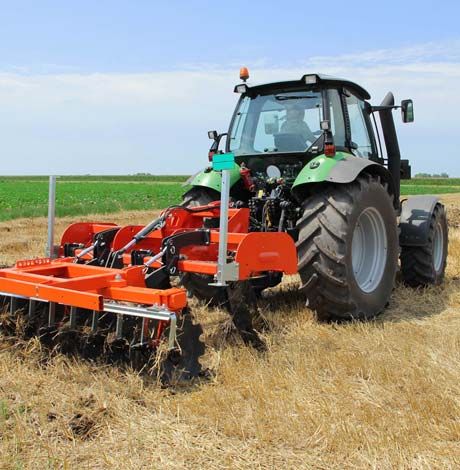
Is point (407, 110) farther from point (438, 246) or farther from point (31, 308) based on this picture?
point (31, 308)

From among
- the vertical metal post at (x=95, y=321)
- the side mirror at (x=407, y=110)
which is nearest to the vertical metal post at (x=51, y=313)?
the vertical metal post at (x=95, y=321)

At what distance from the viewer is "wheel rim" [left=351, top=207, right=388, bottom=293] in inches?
206

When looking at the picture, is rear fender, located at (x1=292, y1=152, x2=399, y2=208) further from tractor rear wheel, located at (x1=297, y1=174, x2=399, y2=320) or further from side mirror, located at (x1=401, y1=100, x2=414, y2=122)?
side mirror, located at (x1=401, y1=100, x2=414, y2=122)

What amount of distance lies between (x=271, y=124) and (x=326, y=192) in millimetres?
1139

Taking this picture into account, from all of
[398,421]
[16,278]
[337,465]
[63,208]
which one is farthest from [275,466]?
[63,208]

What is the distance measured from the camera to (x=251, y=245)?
4.09m

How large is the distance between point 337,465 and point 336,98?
11.9 feet

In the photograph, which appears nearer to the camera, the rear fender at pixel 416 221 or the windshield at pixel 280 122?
the windshield at pixel 280 122

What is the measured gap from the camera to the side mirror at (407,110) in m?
6.05

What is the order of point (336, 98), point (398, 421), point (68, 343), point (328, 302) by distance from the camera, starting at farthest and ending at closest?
1. point (336, 98)
2. point (328, 302)
3. point (68, 343)
4. point (398, 421)

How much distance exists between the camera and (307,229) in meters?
4.59

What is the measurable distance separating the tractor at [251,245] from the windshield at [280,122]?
0.04 feet

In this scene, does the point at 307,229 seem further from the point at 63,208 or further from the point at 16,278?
the point at 63,208

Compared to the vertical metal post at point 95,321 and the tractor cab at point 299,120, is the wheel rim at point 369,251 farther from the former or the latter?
the vertical metal post at point 95,321
